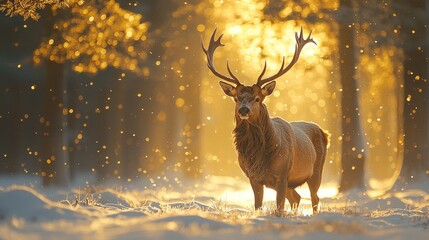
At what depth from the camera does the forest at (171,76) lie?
15.7m

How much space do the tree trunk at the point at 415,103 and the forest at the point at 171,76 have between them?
0.02 metres

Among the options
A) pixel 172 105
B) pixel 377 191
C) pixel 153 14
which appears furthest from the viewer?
pixel 172 105

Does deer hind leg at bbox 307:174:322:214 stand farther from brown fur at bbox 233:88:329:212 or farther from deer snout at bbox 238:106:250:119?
deer snout at bbox 238:106:250:119

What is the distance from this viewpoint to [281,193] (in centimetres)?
966

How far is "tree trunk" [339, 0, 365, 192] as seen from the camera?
618 inches

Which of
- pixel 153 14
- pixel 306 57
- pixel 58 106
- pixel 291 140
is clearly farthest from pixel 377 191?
pixel 153 14

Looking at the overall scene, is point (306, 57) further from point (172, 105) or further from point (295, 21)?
point (172, 105)

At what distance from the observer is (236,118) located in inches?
389

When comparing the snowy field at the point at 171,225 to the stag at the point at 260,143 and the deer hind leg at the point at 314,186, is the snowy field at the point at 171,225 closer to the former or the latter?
the stag at the point at 260,143

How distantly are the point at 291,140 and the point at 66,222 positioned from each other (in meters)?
4.13

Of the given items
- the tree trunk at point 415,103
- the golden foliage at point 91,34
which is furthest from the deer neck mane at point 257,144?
the golden foliage at point 91,34

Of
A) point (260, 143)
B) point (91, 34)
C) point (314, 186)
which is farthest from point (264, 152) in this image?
point (91, 34)

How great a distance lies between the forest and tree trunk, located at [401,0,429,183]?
0.07 ft

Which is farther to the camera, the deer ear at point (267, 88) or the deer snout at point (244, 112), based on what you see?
the deer ear at point (267, 88)
